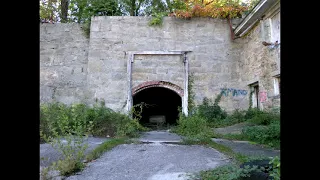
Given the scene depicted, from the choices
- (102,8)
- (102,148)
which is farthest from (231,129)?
(102,8)

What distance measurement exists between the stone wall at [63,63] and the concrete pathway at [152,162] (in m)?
4.99

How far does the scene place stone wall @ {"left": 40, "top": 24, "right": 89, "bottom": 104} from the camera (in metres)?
10.8

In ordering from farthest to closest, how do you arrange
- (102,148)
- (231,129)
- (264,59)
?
(264,59) → (231,129) → (102,148)

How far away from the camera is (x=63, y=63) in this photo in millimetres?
10891

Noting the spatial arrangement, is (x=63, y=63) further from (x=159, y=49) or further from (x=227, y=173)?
(x=227, y=173)

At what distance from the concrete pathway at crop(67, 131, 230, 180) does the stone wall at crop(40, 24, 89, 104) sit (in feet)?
16.4

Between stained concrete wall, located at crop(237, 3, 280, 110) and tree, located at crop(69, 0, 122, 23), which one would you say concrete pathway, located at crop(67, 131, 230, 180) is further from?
tree, located at crop(69, 0, 122, 23)

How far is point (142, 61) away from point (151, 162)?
608cm

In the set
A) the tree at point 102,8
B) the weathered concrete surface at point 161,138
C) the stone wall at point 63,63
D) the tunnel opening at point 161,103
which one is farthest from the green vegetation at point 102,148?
the tunnel opening at point 161,103

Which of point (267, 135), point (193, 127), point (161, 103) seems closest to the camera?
point (267, 135)

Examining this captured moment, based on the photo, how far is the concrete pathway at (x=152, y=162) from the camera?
414 centimetres

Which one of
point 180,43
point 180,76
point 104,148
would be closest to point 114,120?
point 104,148
